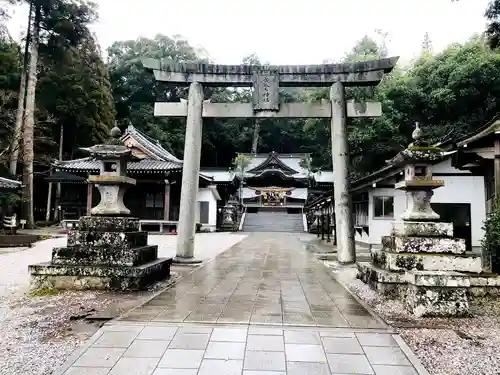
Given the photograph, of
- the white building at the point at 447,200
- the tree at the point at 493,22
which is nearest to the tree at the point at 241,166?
the white building at the point at 447,200

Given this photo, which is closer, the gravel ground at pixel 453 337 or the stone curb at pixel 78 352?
the stone curb at pixel 78 352

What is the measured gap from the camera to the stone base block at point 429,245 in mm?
6070

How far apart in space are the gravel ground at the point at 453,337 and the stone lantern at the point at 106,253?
3.89m

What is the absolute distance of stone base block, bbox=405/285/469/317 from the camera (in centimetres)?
517

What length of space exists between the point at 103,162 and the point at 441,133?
22995 mm

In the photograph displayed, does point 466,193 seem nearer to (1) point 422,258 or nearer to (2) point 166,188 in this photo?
(1) point 422,258

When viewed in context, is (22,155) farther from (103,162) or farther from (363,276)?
(363,276)

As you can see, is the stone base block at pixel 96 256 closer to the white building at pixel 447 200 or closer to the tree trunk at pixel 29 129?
the white building at pixel 447 200

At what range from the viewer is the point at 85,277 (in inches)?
259

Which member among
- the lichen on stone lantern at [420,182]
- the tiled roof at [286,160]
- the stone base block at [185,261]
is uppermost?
the tiled roof at [286,160]

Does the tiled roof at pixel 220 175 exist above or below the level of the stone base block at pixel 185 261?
above

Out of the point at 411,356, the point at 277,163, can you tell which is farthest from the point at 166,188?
the point at 411,356

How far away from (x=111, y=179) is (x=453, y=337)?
19.7 ft

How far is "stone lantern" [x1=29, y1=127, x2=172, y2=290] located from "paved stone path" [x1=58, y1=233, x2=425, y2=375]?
88 cm
